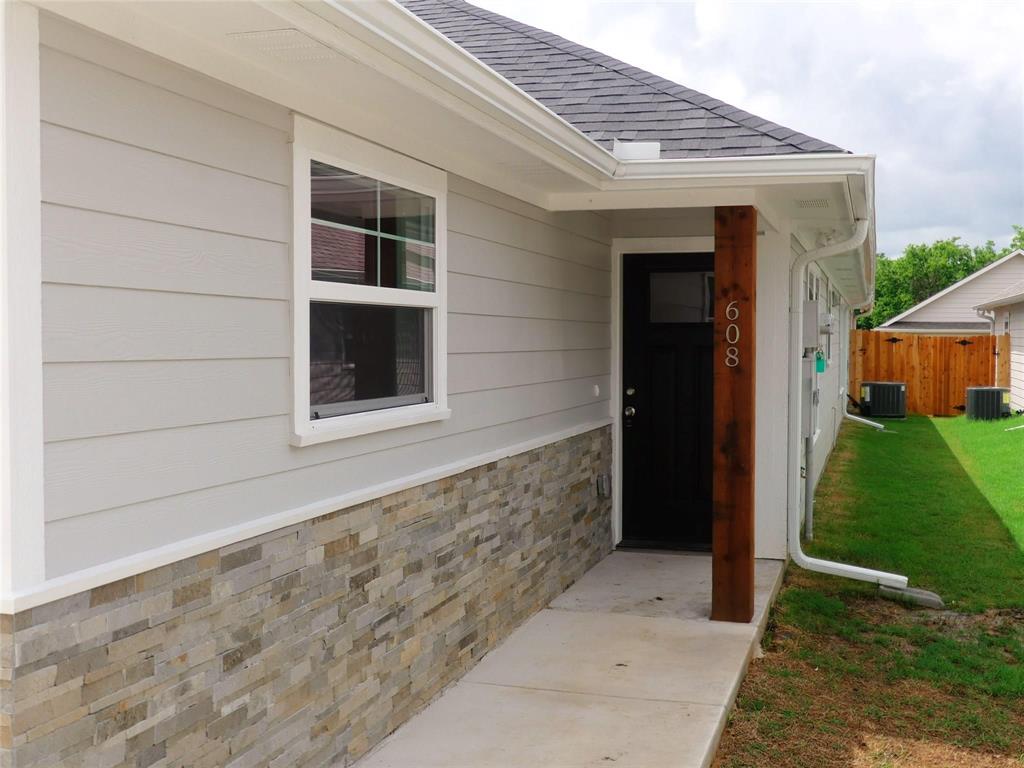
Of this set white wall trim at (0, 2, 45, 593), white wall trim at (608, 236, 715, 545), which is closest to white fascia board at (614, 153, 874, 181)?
white wall trim at (608, 236, 715, 545)

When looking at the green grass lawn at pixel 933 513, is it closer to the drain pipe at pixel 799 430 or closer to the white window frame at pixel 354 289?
the drain pipe at pixel 799 430

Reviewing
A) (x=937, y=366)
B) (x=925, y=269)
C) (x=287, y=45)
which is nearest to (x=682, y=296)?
(x=287, y=45)

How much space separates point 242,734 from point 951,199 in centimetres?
10897

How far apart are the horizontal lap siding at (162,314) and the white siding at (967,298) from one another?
138ft

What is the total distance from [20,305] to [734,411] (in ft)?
13.1

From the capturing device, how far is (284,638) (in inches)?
133

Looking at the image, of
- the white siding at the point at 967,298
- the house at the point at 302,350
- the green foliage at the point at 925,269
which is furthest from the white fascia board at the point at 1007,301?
the green foliage at the point at 925,269

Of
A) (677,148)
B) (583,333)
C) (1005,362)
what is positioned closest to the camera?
(677,148)

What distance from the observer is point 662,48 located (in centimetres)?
5803

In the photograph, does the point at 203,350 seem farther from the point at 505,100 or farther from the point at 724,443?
the point at 724,443

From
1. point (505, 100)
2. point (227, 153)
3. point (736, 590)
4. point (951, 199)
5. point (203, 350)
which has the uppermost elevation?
point (951, 199)

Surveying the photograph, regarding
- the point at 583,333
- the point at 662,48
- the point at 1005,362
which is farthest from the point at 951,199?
the point at 583,333

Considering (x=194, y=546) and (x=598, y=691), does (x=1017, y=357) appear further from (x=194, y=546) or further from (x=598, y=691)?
(x=194, y=546)

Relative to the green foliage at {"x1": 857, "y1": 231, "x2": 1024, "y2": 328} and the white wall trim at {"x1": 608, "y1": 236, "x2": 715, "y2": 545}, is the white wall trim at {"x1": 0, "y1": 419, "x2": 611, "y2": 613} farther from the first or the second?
the green foliage at {"x1": 857, "y1": 231, "x2": 1024, "y2": 328}
